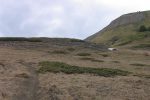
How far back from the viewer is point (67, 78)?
5397 centimetres

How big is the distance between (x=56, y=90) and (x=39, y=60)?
91.0 feet

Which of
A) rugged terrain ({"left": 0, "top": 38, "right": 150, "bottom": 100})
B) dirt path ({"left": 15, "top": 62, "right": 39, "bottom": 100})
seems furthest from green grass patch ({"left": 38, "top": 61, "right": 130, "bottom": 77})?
dirt path ({"left": 15, "top": 62, "right": 39, "bottom": 100})

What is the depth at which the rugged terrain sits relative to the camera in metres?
43.0

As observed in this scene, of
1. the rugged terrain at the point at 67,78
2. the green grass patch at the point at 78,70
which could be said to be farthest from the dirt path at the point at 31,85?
the green grass patch at the point at 78,70

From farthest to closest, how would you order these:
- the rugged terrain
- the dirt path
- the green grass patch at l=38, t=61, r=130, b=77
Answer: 1. the green grass patch at l=38, t=61, r=130, b=77
2. the rugged terrain
3. the dirt path

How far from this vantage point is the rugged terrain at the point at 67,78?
43.0 meters

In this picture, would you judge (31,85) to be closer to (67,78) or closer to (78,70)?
(67,78)

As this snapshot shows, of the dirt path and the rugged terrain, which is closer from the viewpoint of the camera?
the dirt path

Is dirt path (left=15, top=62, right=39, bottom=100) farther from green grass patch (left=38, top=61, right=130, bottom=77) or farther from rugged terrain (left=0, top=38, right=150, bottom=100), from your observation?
green grass patch (left=38, top=61, right=130, bottom=77)

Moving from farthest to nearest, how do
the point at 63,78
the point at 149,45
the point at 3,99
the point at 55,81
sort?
the point at 149,45, the point at 63,78, the point at 55,81, the point at 3,99

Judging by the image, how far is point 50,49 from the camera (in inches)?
3585

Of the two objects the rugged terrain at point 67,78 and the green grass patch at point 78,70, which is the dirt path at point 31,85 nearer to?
the rugged terrain at point 67,78

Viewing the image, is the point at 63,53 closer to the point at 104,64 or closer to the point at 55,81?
the point at 104,64

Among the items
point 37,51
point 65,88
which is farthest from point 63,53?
point 65,88
